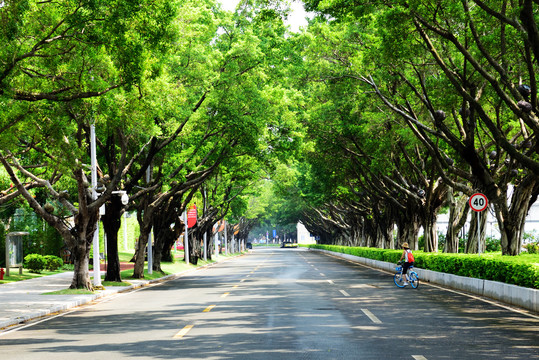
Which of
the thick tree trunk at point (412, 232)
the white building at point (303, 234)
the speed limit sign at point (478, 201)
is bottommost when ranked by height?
the white building at point (303, 234)

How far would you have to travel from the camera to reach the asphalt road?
946 centimetres

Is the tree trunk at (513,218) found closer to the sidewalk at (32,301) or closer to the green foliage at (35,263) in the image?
the sidewalk at (32,301)

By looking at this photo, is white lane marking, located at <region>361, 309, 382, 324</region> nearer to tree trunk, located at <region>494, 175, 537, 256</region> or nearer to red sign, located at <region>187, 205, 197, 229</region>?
tree trunk, located at <region>494, 175, 537, 256</region>

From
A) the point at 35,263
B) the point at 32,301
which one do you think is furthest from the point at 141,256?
the point at 32,301

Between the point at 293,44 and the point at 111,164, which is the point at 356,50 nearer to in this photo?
the point at 293,44

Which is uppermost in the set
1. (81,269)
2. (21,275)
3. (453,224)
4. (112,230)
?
(112,230)

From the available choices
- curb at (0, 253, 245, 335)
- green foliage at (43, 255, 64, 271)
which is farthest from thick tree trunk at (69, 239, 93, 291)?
green foliage at (43, 255, 64, 271)

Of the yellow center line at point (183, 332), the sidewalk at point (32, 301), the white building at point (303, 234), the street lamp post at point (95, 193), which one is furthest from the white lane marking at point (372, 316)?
the white building at point (303, 234)

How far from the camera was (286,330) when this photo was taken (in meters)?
11.7

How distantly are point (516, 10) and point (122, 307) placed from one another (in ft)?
41.1

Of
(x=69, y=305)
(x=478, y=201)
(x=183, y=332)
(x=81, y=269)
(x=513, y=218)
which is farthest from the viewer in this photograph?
(x=513, y=218)

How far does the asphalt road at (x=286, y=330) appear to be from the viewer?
372 inches

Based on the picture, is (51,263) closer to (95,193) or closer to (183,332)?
(95,193)

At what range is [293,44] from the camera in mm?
30703
